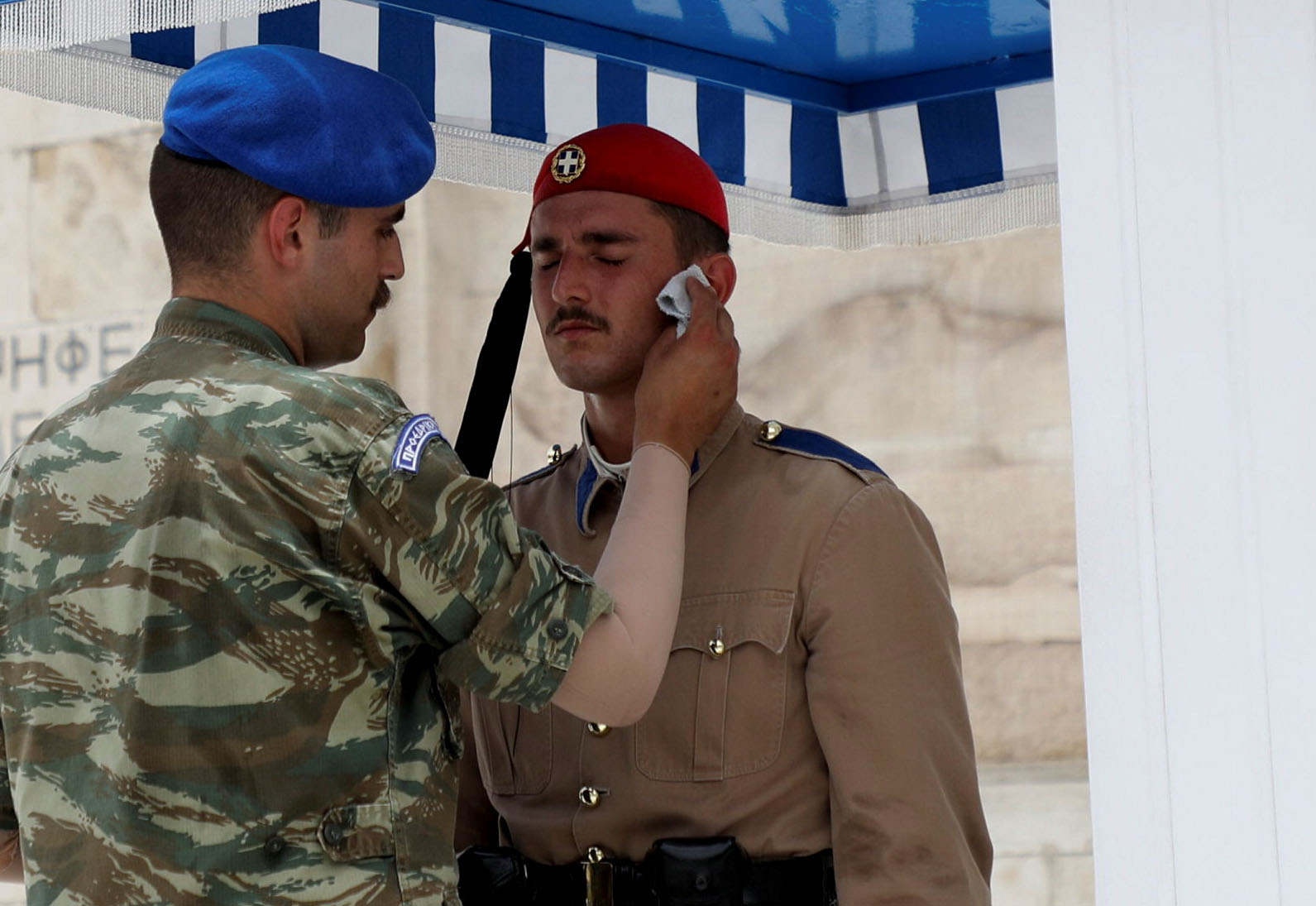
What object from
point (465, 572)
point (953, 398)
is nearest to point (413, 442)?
point (465, 572)

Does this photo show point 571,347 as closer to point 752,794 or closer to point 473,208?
point 752,794

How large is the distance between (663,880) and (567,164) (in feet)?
3.62

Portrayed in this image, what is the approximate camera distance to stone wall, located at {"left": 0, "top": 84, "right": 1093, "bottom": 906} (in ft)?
20.0

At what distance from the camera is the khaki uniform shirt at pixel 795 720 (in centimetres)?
206

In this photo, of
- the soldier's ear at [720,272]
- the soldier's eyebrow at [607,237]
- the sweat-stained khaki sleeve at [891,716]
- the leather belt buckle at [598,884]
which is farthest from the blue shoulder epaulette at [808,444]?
the leather belt buckle at [598,884]

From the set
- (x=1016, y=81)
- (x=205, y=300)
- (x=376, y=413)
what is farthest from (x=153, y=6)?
(x=1016, y=81)

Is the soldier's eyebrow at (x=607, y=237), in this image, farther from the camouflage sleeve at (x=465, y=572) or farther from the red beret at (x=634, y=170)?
the camouflage sleeve at (x=465, y=572)

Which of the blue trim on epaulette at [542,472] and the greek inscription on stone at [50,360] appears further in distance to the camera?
the greek inscription on stone at [50,360]

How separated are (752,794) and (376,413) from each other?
887 mm

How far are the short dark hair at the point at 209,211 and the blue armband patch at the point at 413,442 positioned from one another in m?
0.28

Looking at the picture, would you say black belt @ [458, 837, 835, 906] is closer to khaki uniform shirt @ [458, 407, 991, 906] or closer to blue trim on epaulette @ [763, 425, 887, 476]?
khaki uniform shirt @ [458, 407, 991, 906]

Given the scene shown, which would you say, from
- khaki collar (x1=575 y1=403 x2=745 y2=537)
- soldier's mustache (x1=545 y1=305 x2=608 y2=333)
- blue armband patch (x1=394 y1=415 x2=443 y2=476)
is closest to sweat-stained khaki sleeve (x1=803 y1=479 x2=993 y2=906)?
khaki collar (x1=575 y1=403 x2=745 y2=537)

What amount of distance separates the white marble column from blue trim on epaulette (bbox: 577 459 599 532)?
4.15 ft

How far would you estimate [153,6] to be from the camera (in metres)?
1.89
